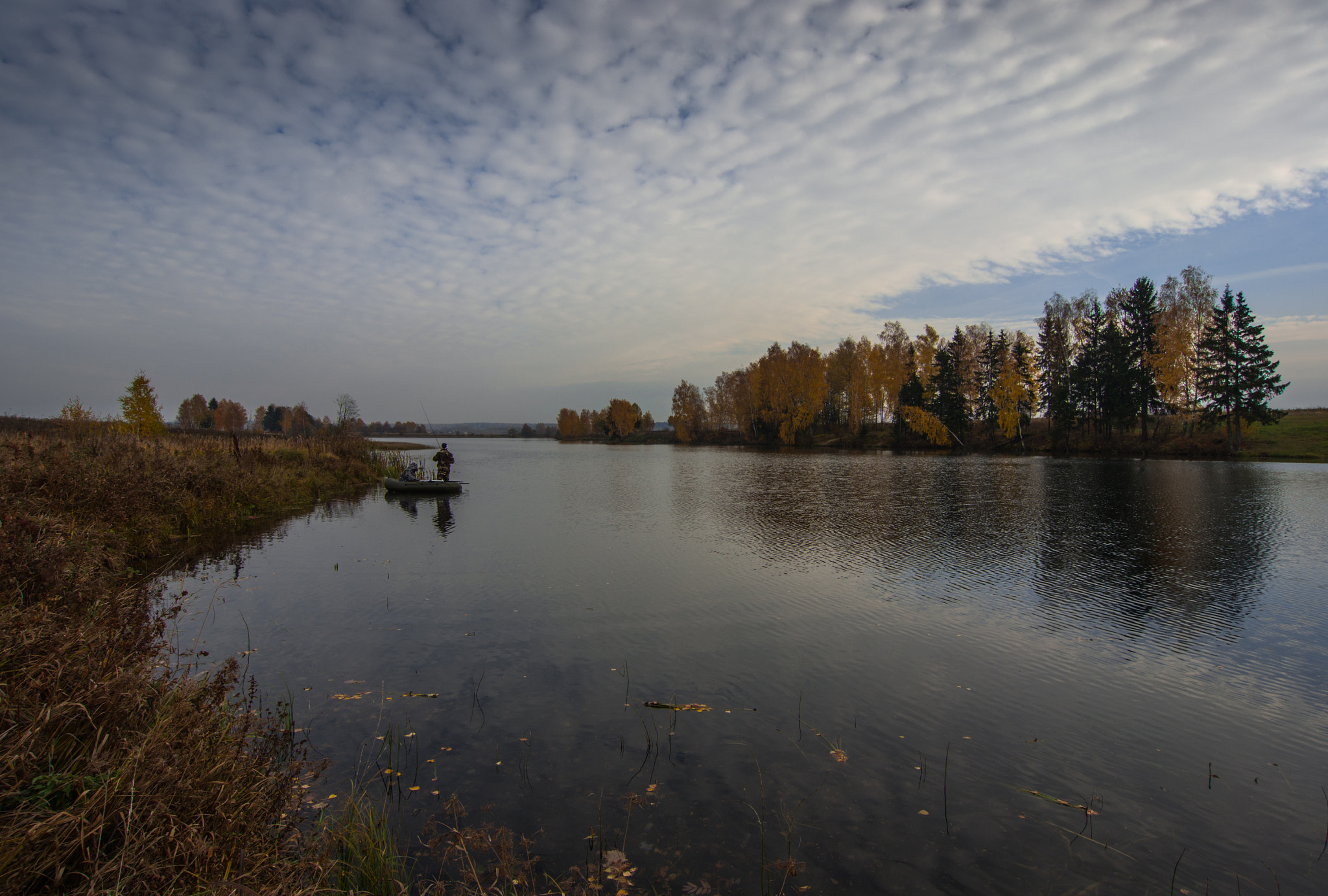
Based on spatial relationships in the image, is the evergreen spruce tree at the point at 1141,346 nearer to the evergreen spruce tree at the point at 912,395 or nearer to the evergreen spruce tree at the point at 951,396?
the evergreen spruce tree at the point at 951,396

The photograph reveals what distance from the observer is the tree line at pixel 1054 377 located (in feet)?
152

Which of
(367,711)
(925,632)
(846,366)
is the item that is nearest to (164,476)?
(367,711)

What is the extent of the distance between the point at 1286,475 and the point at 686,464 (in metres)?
36.1

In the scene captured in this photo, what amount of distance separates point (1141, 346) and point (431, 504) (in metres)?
61.0

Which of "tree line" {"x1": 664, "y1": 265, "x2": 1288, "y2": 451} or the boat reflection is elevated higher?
"tree line" {"x1": 664, "y1": 265, "x2": 1288, "y2": 451}

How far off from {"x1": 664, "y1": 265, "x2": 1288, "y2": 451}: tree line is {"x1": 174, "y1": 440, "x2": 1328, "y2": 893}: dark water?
39.4 metres

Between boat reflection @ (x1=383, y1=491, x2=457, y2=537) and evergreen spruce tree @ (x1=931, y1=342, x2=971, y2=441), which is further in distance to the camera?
evergreen spruce tree @ (x1=931, y1=342, x2=971, y2=441)

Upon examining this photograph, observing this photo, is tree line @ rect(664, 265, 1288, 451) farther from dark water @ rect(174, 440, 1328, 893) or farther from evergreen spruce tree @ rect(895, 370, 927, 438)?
dark water @ rect(174, 440, 1328, 893)

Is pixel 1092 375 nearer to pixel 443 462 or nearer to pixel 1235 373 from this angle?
pixel 1235 373

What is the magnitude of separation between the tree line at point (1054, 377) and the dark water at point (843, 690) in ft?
129

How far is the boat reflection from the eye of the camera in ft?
65.2

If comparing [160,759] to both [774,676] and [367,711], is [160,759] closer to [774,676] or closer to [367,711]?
[367,711]

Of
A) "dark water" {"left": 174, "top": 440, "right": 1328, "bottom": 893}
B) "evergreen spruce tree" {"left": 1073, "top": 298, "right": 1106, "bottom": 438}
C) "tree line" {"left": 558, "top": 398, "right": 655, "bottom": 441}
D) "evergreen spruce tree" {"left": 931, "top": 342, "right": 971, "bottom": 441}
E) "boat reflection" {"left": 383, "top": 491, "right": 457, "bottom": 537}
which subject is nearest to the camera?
"dark water" {"left": 174, "top": 440, "right": 1328, "bottom": 893}

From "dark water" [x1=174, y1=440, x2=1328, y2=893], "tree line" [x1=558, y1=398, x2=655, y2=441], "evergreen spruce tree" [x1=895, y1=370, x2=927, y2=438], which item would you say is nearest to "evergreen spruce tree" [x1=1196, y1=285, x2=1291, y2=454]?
"evergreen spruce tree" [x1=895, y1=370, x2=927, y2=438]
